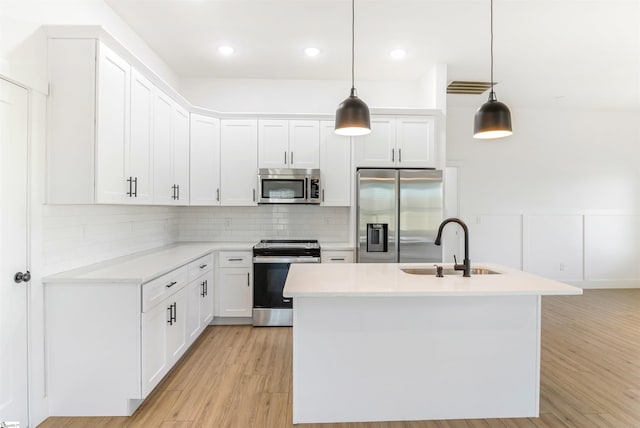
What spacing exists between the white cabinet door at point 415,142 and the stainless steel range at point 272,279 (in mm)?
1492

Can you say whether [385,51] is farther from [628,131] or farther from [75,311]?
[628,131]

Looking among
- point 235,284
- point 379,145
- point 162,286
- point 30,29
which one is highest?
point 30,29

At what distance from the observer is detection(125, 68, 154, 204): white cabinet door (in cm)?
271

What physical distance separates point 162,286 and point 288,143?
7.54ft

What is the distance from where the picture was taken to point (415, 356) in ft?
7.18

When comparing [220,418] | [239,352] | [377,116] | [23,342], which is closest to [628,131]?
[377,116]

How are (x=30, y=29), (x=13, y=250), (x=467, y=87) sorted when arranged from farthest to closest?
1. (x=467, y=87)
2. (x=30, y=29)
3. (x=13, y=250)

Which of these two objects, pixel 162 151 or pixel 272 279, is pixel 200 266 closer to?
pixel 272 279

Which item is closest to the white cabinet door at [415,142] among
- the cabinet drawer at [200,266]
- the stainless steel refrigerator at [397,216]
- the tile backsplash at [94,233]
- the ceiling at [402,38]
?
the stainless steel refrigerator at [397,216]

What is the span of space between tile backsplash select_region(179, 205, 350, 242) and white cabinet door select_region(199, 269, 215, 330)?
2.71 feet

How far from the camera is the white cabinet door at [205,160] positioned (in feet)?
13.5

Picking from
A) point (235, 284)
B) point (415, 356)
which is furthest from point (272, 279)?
point (415, 356)

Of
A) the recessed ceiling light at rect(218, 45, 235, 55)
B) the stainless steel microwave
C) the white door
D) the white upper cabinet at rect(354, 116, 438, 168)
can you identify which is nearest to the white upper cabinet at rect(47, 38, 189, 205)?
the white door

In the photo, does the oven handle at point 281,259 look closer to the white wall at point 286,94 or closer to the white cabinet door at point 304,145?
the white cabinet door at point 304,145
